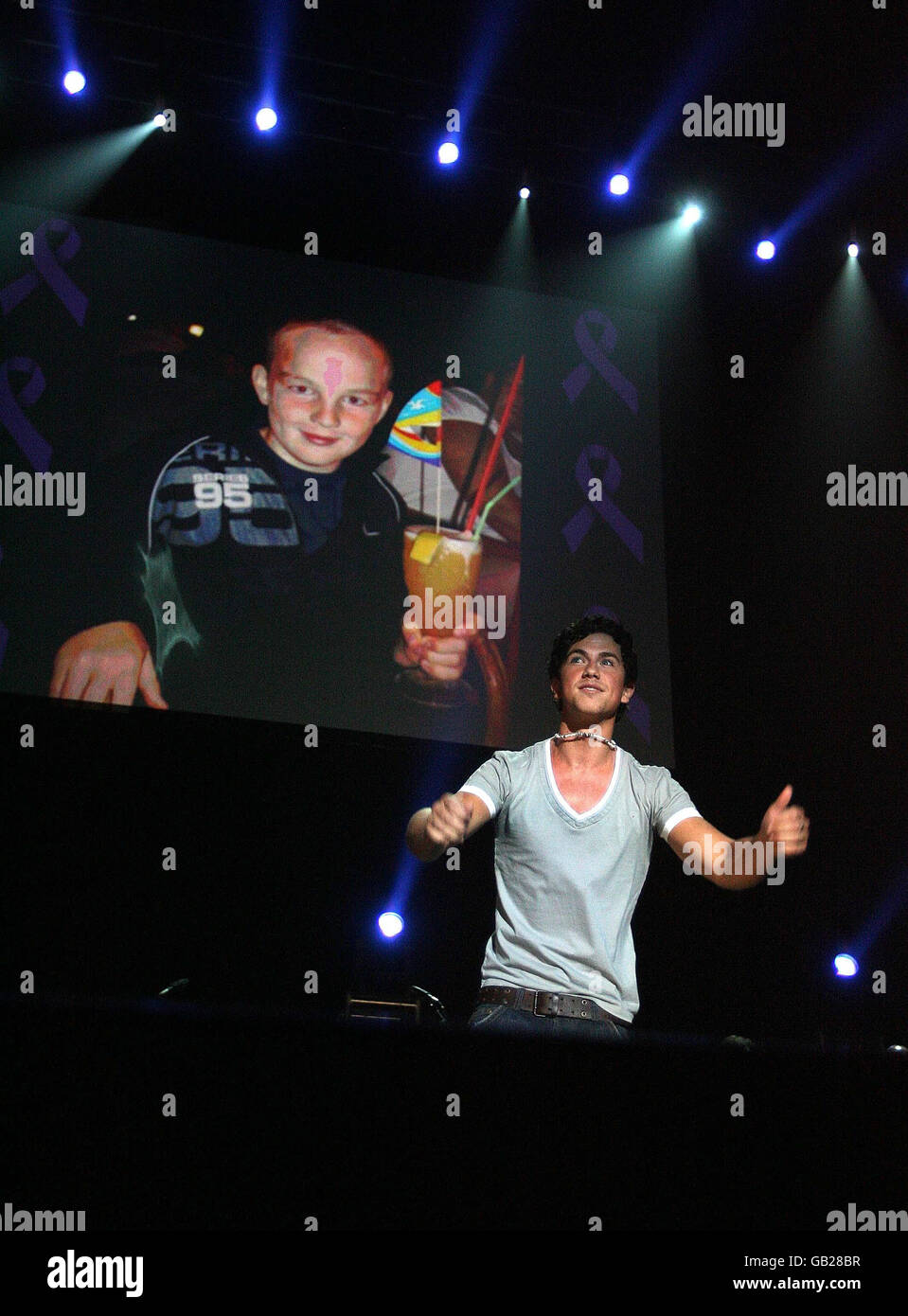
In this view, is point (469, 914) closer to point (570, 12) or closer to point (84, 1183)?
point (570, 12)

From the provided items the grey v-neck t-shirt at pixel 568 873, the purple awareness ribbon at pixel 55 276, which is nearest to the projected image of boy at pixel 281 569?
the purple awareness ribbon at pixel 55 276

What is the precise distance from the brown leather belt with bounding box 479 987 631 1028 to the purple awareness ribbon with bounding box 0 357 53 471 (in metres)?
3.05

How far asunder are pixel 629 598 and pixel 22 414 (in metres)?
2.49

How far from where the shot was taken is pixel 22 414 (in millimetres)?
4590

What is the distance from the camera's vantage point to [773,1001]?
5.25 m

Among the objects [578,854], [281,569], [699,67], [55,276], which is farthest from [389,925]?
[699,67]

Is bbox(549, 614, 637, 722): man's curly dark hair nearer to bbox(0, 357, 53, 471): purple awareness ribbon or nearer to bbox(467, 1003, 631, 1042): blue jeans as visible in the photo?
bbox(467, 1003, 631, 1042): blue jeans

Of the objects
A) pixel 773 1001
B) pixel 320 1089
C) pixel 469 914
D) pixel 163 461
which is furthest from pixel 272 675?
pixel 320 1089

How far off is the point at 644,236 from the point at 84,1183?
523cm

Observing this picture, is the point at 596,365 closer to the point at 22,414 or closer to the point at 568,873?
the point at 22,414

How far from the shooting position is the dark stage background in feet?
15.6

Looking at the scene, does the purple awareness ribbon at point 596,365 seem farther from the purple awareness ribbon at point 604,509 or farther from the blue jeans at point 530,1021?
the blue jeans at point 530,1021

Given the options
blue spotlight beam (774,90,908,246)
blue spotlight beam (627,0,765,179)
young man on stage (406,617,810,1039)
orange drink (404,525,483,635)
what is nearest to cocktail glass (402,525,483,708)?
orange drink (404,525,483,635)
